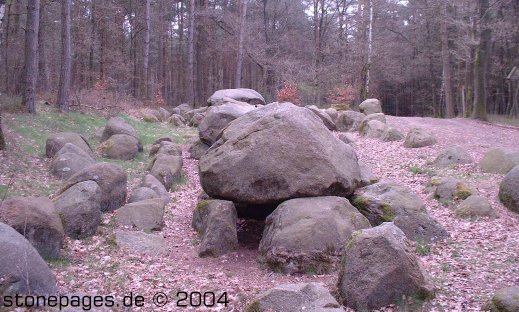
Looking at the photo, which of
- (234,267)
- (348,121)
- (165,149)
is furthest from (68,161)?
(348,121)

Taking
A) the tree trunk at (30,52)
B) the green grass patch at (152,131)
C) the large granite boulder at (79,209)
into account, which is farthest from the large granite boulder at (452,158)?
the tree trunk at (30,52)

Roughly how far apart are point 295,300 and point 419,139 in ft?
43.3

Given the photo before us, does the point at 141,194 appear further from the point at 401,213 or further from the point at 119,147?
the point at 401,213

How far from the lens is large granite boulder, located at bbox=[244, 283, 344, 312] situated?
586cm

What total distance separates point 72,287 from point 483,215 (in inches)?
337

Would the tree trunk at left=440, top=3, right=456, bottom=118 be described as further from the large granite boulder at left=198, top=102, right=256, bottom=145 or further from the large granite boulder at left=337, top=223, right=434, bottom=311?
the large granite boulder at left=337, top=223, right=434, bottom=311

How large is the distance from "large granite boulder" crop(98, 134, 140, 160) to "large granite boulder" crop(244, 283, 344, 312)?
10.2 metres

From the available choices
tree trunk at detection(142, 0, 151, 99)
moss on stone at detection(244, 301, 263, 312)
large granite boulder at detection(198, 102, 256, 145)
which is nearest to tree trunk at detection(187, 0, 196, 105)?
tree trunk at detection(142, 0, 151, 99)

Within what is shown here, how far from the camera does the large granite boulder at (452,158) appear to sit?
591 inches

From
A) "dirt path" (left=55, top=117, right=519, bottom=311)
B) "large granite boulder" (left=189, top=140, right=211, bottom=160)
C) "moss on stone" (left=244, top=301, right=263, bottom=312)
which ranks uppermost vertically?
"large granite boulder" (left=189, top=140, right=211, bottom=160)

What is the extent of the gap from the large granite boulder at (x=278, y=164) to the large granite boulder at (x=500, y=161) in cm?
600

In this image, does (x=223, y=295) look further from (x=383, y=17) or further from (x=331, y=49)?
(x=383, y=17)

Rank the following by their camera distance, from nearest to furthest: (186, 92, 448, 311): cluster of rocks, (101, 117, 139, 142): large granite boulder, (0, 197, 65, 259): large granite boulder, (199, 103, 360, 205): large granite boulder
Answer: (0, 197, 65, 259): large granite boulder
(186, 92, 448, 311): cluster of rocks
(199, 103, 360, 205): large granite boulder
(101, 117, 139, 142): large granite boulder

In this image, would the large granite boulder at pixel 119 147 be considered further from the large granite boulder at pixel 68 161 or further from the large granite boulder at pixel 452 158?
the large granite boulder at pixel 452 158
